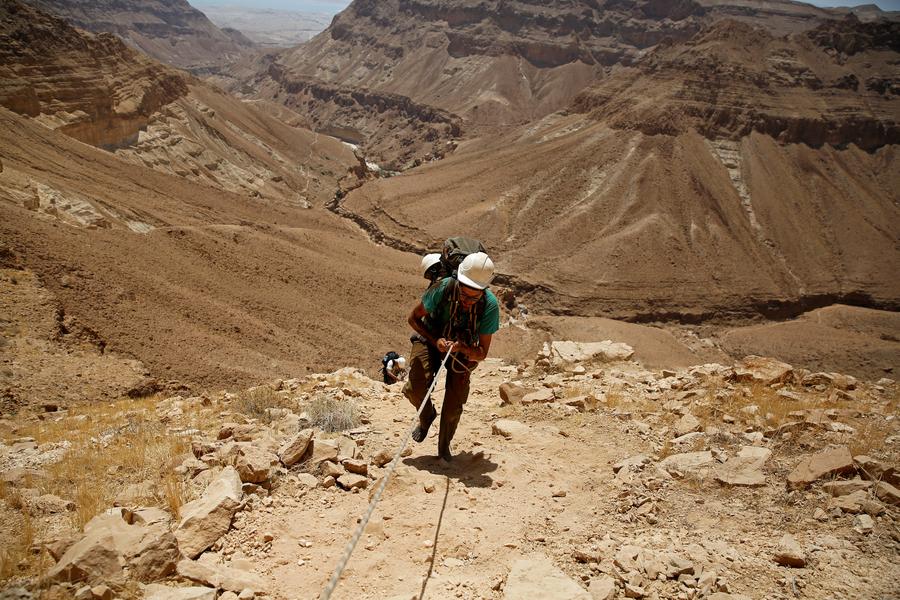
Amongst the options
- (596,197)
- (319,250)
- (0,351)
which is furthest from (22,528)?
(596,197)

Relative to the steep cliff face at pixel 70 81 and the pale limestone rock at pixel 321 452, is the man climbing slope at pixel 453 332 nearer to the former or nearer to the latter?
the pale limestone rock at pixel 321 452

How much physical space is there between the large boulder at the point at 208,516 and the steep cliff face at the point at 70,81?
24564 mm

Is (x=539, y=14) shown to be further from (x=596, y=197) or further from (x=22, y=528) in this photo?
(x=22, y=528)

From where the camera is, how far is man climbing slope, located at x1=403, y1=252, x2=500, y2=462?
4.18 metres

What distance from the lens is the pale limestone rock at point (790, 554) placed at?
307 centimetres

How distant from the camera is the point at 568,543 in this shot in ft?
11.3

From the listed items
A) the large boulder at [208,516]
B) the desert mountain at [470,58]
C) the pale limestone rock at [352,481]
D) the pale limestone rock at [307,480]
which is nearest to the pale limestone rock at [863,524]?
the pale limestone rock at [352,481]

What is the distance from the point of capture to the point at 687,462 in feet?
14.8

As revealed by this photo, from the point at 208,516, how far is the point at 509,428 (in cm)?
299

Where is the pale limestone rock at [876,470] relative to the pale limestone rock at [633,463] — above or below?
above

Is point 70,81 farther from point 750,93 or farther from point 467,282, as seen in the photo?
point 750,93

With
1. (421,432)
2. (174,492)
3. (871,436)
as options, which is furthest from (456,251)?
(871,436)

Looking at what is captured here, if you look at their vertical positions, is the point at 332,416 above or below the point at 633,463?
below

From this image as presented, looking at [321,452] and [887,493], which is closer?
[887,493]
